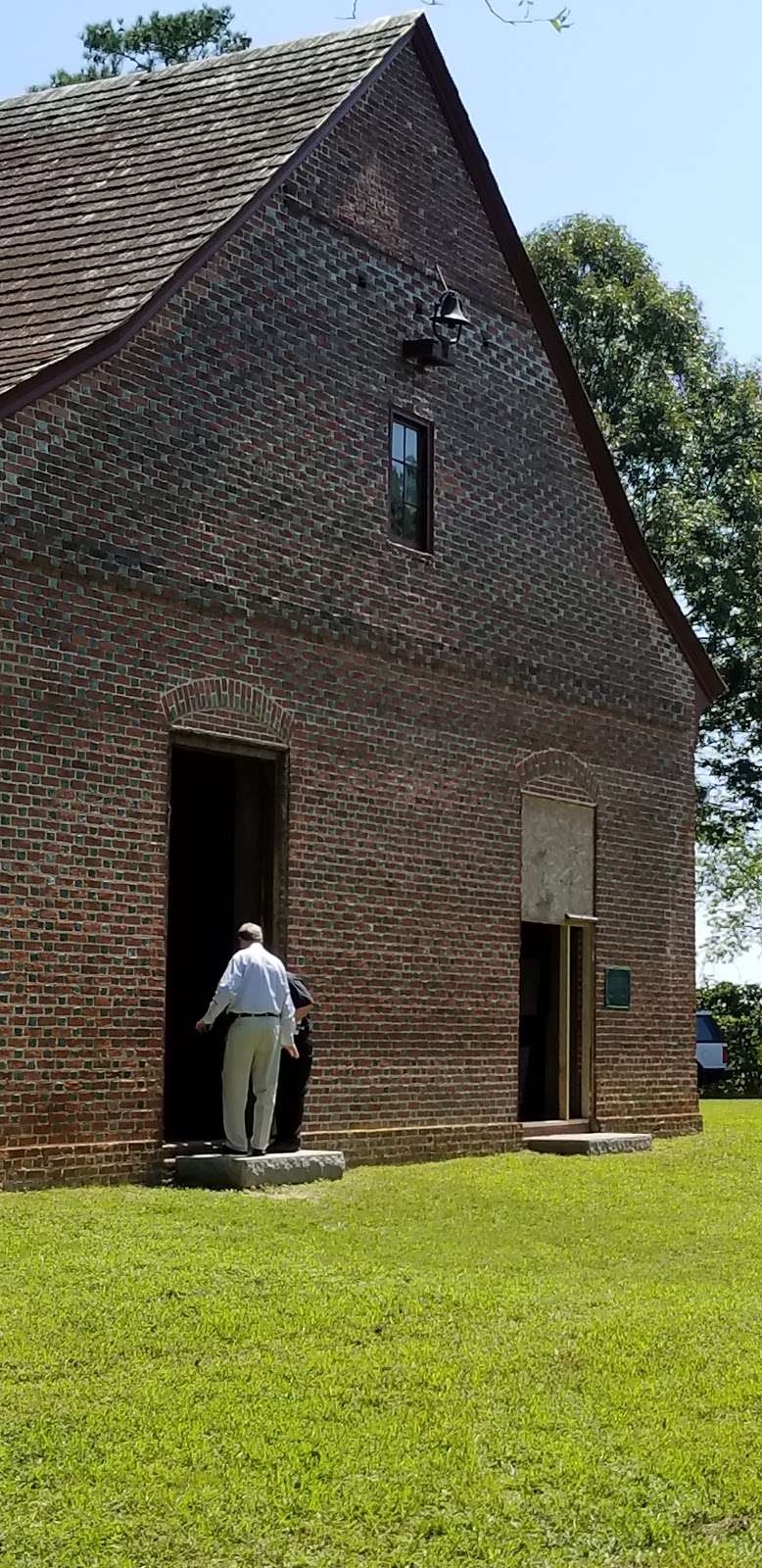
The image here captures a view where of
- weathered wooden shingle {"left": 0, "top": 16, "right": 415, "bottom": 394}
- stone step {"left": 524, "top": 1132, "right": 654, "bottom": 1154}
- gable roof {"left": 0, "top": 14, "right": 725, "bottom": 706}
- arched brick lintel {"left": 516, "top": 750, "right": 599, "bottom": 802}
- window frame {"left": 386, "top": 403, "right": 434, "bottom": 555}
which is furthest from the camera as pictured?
arched brick lintel {"left": 516, "top": 750, "right": 599, "bottom": 802}

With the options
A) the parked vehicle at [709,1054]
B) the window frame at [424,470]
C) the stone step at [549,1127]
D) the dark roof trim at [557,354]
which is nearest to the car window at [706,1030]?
the parked vehicle at [709,1054]

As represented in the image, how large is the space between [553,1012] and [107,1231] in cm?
972

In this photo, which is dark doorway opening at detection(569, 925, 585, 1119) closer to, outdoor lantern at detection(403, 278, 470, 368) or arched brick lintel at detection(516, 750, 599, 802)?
arched brick lintel at detection(516, 750, 599, 802)

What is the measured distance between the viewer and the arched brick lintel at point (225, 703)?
50.3ft

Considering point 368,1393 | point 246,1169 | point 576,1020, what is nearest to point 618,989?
point 576,1020

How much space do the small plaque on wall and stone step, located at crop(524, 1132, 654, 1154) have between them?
1.43 m

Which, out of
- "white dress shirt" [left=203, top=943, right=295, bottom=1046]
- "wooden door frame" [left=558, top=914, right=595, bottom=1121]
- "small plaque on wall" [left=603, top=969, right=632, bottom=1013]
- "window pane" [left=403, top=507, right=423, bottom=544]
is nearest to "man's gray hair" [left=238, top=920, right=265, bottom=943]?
"white dress shirt" [left=203, top=943, right=295, bottom=1046]

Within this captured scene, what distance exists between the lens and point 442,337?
1877 cm

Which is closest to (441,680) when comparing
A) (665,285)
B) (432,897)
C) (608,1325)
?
(432,897)

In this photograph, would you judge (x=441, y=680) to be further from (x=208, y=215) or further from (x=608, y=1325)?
(x=608, y=1325)

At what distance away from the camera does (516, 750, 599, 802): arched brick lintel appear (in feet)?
64.6

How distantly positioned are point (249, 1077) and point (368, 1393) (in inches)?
275

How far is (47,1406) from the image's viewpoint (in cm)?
764

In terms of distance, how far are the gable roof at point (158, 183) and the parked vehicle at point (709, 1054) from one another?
19257 mm
